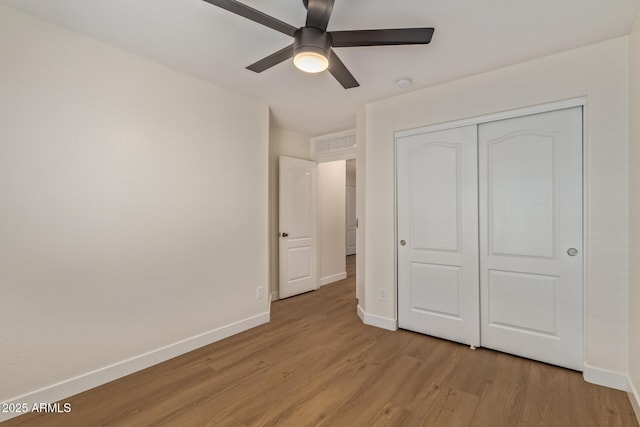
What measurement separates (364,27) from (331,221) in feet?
11.7

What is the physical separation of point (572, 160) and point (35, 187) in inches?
151

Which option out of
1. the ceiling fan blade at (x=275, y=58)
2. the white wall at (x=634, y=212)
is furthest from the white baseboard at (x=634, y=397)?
the ceiling fan blade at (x=275, y=58)

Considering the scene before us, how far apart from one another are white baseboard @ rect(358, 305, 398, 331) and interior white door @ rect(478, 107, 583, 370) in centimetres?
86

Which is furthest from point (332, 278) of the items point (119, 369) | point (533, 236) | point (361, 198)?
point (119, 369)

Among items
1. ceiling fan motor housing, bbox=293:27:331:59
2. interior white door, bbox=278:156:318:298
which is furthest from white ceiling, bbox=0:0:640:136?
interior white door, bbox=278:156:318:298

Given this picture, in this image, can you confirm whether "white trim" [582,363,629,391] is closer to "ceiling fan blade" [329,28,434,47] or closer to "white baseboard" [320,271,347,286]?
"ceiling fan blade" [329,28,434,47]

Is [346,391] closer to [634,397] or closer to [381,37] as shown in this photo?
[634,397]

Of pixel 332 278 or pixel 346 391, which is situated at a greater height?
pixel 332 278

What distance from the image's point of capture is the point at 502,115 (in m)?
2.60

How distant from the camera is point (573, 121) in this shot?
7.63ft

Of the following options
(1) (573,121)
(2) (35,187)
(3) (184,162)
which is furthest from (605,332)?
(2) (35,187)

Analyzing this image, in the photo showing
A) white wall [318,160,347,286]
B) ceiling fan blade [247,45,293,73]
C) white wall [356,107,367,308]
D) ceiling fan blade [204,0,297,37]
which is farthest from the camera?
white wall [318,160,347,286]

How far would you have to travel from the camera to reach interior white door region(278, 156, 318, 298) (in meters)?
4.34

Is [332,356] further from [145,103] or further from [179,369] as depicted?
[145,103]
